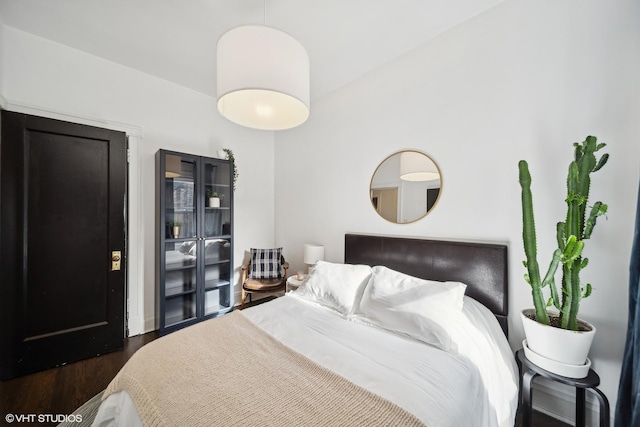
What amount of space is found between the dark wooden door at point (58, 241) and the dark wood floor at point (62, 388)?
12 cm

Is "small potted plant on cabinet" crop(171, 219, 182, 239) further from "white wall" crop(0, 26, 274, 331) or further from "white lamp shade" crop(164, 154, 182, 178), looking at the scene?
"white lamp shade" crop(164, 154, 182, 178)

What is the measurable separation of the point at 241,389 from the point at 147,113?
10.1 feet

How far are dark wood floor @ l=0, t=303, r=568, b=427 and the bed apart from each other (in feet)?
2.57

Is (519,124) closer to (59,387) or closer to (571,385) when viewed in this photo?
(571,385)

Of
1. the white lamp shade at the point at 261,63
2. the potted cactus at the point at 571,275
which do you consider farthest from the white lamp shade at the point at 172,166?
the potted cactus at the point at 571,275

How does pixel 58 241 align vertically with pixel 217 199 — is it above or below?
below

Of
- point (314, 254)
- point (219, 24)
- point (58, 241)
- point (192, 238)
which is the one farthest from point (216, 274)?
point (219, 24)

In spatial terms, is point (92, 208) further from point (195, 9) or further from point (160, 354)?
point (195, 9)

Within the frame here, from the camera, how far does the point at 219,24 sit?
6.59ft

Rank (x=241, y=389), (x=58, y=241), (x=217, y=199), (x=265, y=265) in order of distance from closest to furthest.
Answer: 1. (x=241, y=389)
2. (x=58, y=241)
3. (x=217, y=199)
4. (x=265, y=265)

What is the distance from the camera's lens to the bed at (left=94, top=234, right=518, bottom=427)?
97cm

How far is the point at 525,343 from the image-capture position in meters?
1.48

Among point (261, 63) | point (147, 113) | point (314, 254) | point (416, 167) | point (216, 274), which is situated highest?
point (147, 113)

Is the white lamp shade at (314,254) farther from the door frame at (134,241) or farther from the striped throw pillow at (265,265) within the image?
the door frame at (134,241)
